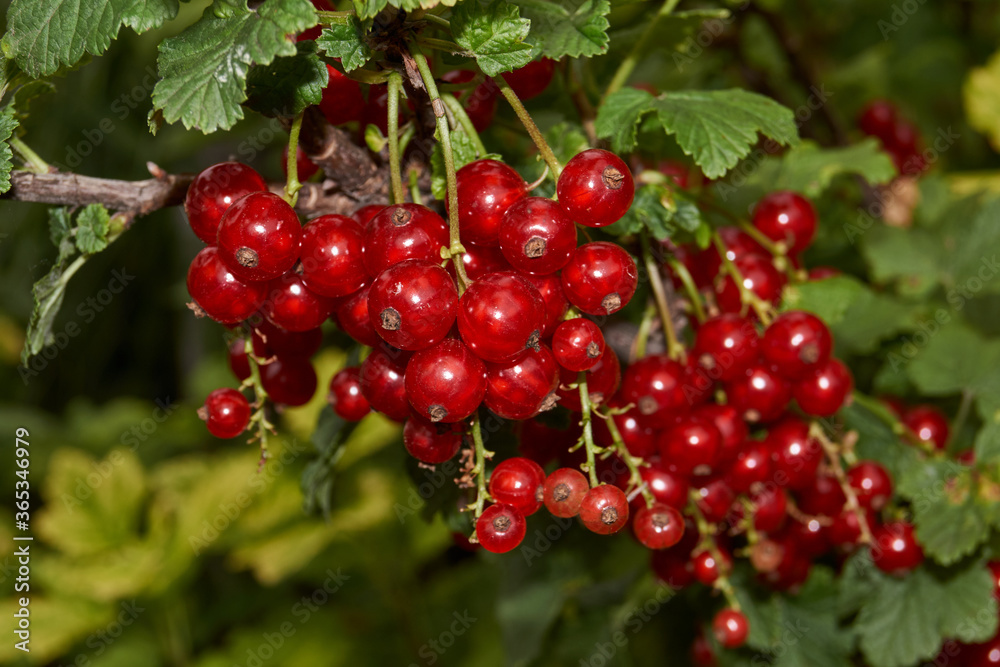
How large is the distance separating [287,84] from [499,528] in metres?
0.34

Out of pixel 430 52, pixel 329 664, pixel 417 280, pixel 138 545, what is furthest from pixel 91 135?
pixel 417 280

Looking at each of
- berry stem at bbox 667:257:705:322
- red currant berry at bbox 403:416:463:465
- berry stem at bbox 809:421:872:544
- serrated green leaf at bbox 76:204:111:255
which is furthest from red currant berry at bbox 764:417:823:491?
serrated green leaf at bbox 76:204:111:255

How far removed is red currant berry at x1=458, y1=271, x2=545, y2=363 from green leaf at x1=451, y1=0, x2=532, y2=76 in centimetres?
15

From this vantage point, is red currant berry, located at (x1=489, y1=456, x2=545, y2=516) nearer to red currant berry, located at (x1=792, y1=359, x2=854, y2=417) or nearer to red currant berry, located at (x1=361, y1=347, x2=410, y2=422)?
red currant berry, located at (x1=361, y1=347, x2=410, y2=422)

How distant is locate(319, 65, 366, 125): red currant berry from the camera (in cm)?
62

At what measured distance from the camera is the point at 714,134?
0.67m

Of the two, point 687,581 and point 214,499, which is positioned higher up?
point 687,581

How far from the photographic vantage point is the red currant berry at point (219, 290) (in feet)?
1.76

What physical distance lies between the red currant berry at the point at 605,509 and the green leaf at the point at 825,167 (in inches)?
25.6

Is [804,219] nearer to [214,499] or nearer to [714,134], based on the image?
[714,134]

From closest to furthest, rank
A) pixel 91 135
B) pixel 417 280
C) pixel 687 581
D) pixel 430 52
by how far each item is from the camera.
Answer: pixel 417 280 → pixel 430 52 → pixel 687 581 → pixel 91 135

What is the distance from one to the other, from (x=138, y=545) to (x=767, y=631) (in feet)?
4.02

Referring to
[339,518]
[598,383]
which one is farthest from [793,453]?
[339,518]

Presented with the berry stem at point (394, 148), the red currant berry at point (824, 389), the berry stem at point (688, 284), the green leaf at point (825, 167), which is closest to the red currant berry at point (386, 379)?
the berry stem at point (394, 148)
